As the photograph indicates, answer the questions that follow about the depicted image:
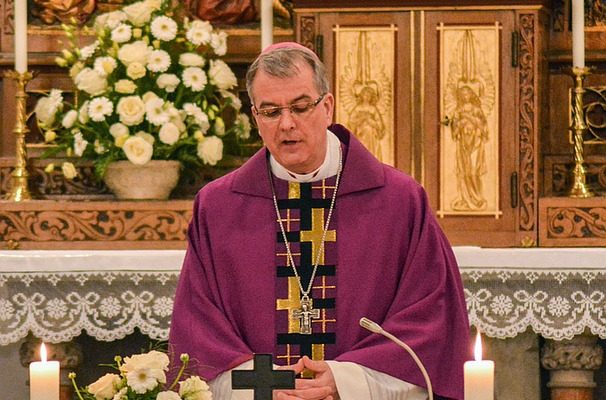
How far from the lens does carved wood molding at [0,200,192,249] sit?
637cm

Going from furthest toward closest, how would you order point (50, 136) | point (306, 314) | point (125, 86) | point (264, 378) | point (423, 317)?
point (50, 136) < point (125, 86) < point (306, 314) < point (423, 317) < point (264, 378)

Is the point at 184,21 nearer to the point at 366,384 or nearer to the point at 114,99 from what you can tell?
the point at 114,99

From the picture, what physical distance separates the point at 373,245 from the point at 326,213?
22 cm

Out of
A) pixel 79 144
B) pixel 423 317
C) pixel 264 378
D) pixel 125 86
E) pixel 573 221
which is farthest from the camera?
pixel 79 144

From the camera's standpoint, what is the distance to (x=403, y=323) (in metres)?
4.17

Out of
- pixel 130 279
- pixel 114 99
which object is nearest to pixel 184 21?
pixel 114 99

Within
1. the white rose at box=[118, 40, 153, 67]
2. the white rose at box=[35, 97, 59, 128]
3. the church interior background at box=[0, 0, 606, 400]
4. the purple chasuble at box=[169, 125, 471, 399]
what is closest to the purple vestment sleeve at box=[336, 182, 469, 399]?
the purple chasuble at box=[169, 125, 471, 399]

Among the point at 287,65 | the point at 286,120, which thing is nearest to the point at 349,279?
the point at 286,120

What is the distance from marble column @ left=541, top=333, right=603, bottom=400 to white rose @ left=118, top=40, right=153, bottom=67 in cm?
209

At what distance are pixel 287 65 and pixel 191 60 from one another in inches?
97.4

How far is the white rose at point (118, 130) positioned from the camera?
6.39m

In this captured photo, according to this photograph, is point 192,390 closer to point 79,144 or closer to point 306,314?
point 306,314

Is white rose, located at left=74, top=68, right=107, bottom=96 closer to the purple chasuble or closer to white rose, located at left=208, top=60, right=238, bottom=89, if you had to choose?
A: white rose, located at left=208, top=60, right=238, bottom=89

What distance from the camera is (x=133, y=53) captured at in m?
6.45
